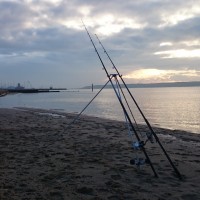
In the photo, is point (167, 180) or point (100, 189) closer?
point (100, 189)

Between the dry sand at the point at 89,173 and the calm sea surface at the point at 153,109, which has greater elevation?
the dry sand at the point at 89,173

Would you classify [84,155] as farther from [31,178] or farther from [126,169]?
[31,178]

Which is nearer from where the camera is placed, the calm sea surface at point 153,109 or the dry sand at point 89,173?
the dry sand at point 89,173

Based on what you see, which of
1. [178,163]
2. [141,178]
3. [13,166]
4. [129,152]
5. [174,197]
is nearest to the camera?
[174,197]

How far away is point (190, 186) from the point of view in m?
7.97

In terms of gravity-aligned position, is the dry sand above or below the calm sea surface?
above

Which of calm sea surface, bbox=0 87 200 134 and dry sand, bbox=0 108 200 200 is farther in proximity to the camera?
calm sea surface, bbox=0 87 200 134

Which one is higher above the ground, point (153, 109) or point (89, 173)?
point (89, 173)

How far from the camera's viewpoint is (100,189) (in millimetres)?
7562

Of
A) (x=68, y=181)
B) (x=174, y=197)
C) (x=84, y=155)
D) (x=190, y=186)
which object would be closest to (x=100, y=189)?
(x=68, y=181)

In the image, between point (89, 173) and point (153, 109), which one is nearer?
point (89, 173)

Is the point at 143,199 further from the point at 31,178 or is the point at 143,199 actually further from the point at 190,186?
the point at 31,178

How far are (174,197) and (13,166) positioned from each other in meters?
4.58

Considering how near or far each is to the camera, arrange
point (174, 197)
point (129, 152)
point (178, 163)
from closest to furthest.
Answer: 1. point (174, 197)
2. point (178, 163)
3. point (129, 152)
